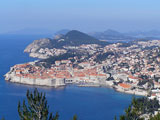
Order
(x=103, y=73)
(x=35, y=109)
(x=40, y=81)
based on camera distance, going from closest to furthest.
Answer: (x=35, y=109) → (x=40, y=81) → (x=103, y=73)

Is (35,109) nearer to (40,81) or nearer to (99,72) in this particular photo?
(40,81)

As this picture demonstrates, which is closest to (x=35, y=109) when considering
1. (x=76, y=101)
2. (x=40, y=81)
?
(x=76, y=101)

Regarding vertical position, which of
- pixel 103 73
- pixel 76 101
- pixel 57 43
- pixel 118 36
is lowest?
pixel 76 101

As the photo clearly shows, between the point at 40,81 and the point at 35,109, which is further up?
the point at 40,81

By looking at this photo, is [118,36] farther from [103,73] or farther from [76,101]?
[76,101]

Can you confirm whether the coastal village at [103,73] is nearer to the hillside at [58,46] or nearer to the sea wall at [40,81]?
the sea wall at [40,81]

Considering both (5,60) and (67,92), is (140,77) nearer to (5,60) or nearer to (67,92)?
(67,92)

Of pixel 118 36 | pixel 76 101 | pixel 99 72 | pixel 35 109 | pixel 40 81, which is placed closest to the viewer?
pixel 35 109

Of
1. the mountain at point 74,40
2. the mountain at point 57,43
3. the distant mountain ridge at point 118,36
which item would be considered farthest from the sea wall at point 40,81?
the distant mountain ridge at point 118,36

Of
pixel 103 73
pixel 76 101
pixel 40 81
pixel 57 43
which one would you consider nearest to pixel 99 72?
pixel 103 73

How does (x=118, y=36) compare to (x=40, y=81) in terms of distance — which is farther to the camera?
(x=118, y=36)

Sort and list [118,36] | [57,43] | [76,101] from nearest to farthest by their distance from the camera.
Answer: [76,101]
[57,43]
[118,36]
